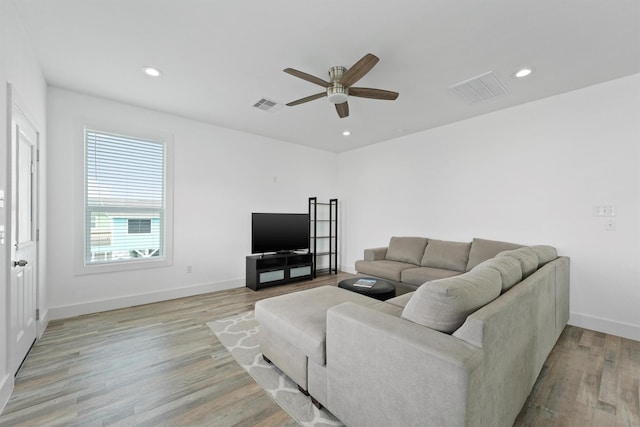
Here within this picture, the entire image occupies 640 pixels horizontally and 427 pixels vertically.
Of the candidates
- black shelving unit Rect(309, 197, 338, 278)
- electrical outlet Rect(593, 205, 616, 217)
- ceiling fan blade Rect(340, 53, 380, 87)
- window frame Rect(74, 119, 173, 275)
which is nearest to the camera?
ceiling fan blade Rect(340, 53, 380, 87)

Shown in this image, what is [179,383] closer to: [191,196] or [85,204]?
[85,204]

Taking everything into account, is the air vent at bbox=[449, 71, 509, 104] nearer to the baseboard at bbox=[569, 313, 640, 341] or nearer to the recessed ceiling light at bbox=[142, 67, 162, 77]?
the baseboard at bbox=[569, 313, 640, 341]

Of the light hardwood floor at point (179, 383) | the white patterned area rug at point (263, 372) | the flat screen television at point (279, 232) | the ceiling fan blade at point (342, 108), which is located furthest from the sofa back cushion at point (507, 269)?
the flat screen television at point (279, 232)

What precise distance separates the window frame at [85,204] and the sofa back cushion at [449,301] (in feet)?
11.8

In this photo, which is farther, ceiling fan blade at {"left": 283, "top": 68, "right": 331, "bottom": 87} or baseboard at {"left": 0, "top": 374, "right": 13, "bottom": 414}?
ceiling fan blade at {"left": 283, "top": 68, "right": 331, "bottom": 87}

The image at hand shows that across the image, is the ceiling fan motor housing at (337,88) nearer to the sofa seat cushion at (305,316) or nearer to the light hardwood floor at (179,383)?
the sofa seat cushion at (305,316)

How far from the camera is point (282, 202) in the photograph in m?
5.25

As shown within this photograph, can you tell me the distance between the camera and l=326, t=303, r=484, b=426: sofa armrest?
1.11 metres

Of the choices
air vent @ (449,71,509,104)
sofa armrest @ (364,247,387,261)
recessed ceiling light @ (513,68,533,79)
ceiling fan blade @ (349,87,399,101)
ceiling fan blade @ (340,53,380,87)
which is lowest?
sofa armrest @ (364,247,387,261)

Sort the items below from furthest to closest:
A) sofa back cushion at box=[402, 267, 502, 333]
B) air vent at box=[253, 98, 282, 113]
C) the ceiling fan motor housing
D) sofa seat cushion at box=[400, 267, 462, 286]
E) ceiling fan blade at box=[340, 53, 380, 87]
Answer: sofa seat cushion at box=[400, 267, 462, 286] < air vent at box=[253, 98, 282, 113] < the ceiling fan motor housing < ceiling fan blade at box=[340, 53, 380, 87] < sofa back cushion at box=[402, 267, 502, 333]

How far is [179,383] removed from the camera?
6.57 feet

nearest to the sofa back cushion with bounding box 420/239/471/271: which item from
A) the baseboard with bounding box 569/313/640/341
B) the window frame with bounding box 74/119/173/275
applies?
the baseboard with bounding box 569/313/640/341

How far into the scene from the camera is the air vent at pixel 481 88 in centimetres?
278

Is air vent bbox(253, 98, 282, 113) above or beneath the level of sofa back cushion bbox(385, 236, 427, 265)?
above
